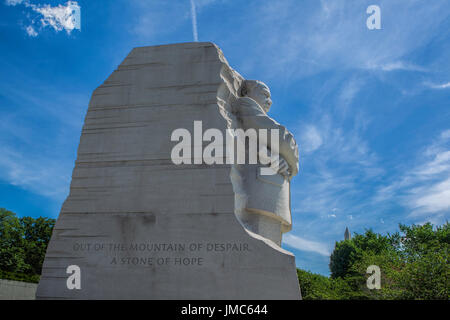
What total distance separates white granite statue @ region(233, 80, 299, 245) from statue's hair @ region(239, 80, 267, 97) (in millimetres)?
343

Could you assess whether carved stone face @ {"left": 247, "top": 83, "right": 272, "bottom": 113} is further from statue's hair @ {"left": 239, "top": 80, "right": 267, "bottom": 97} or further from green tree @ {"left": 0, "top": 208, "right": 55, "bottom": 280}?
green tree @ {"left": 0, "top": 208, "right": 55, "bottom": 280}

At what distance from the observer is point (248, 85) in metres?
8.08

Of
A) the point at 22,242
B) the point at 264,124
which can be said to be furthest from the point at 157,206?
the point at 22,242

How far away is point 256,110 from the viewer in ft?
23.8

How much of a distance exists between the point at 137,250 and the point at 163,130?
213cm

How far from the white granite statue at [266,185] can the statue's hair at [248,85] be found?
343mm

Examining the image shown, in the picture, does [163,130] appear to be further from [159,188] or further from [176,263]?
[176,263]

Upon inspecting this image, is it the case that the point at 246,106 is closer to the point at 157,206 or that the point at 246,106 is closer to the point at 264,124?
the point at 264,124

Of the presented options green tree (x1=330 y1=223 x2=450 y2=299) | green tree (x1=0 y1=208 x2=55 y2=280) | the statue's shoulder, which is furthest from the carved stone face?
green tree (x1=0 y1=208 x2=55 y2=280)

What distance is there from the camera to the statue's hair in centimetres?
802

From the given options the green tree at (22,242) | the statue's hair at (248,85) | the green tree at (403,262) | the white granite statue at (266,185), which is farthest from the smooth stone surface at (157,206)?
the green tree at (22,242)

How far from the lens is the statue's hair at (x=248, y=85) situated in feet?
26.3

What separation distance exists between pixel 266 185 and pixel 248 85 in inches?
98.2
